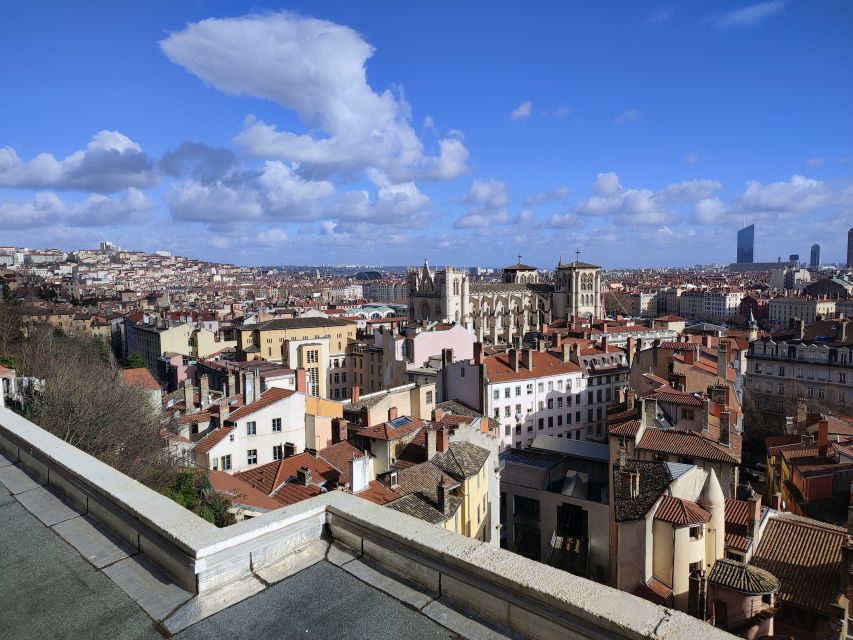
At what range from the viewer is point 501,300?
8831 centimetres

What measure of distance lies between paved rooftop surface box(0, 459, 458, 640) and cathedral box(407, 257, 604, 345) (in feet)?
244

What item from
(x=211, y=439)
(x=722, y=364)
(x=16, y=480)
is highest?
(x=16, y=480)

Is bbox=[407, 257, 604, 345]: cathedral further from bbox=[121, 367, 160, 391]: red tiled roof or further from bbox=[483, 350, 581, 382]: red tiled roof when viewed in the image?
bbox=[121, 367, 160, 391]: red tiled roof

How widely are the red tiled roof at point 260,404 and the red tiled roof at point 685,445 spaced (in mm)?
13329

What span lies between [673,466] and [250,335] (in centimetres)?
4447

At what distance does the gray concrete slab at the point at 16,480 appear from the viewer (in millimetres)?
6070

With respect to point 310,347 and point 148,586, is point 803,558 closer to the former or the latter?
point 148,586

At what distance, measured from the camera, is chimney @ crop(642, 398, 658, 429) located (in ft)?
75.6

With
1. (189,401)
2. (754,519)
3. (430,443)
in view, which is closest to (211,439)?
(189,401)

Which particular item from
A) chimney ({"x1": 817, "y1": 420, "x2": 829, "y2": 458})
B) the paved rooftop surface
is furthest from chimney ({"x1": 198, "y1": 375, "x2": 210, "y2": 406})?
chimney ({"x1": 817, "y1": 420, "x2": 829, "y2": 458})

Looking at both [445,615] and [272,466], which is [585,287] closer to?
[272,466]

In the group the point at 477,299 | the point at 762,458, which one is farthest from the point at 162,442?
the point at 477,299

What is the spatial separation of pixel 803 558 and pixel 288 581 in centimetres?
1491

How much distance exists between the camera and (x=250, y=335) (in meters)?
55.5
